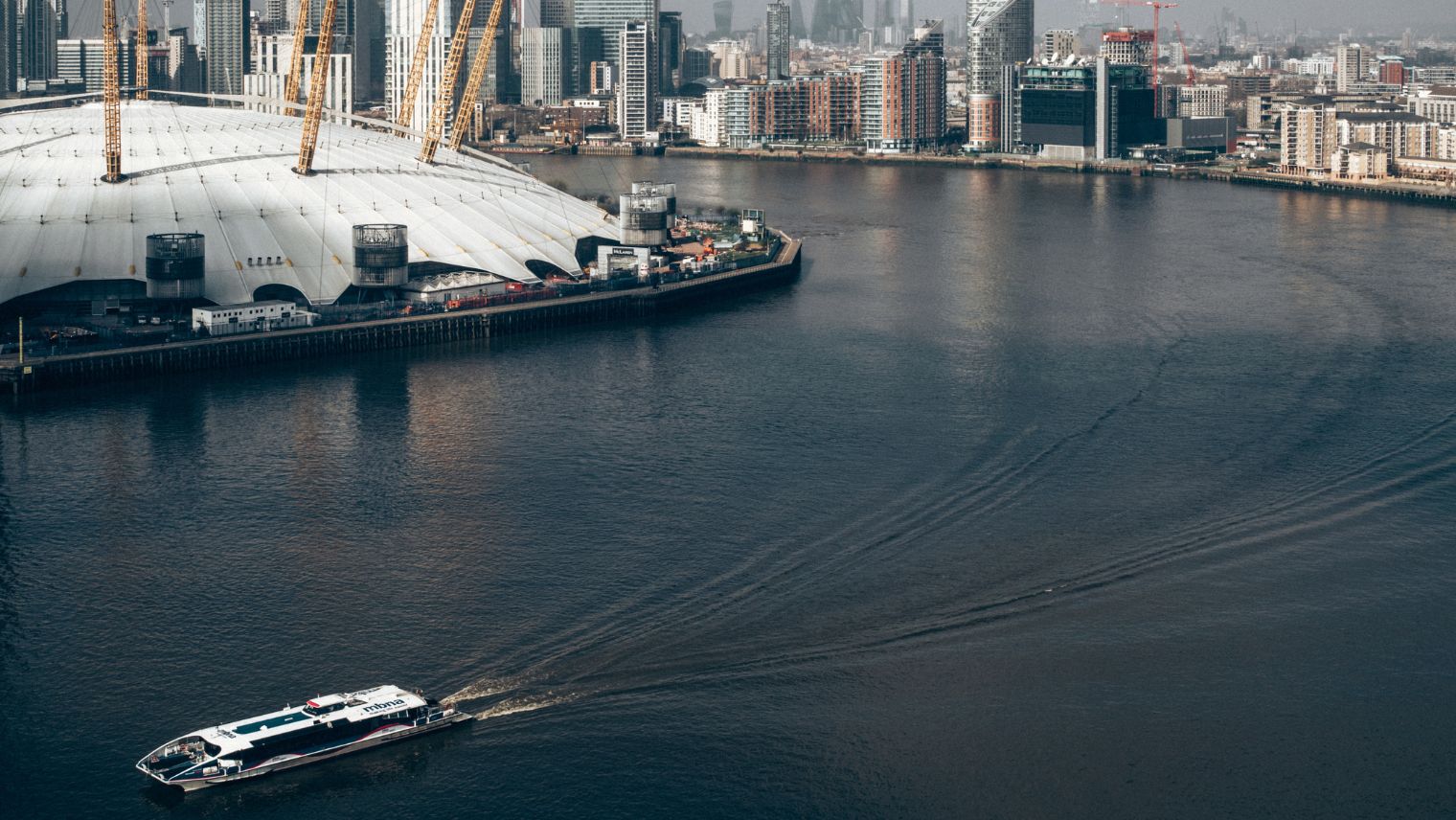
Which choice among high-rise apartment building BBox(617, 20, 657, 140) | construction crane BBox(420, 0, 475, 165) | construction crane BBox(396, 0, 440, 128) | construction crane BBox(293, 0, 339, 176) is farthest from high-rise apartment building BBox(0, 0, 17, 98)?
construction crane BBox(293, 0, 339, 176)

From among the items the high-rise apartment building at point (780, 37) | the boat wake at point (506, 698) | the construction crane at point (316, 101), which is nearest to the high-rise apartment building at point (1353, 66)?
the high-rise apartment building at point (780, 37)

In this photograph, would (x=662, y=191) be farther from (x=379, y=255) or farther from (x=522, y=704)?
(x=522, y=704)

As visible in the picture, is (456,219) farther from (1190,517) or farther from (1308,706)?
(1308,706)

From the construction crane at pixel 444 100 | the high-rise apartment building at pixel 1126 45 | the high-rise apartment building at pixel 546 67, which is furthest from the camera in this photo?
the high-rise apartment building at pixel 546 67

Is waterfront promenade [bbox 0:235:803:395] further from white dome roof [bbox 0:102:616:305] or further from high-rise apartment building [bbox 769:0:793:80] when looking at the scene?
high-rise apartment building [bbox 769:0:793:80]

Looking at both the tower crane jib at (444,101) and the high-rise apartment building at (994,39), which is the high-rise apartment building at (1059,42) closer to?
the high-rise apartment building at (994,39)
